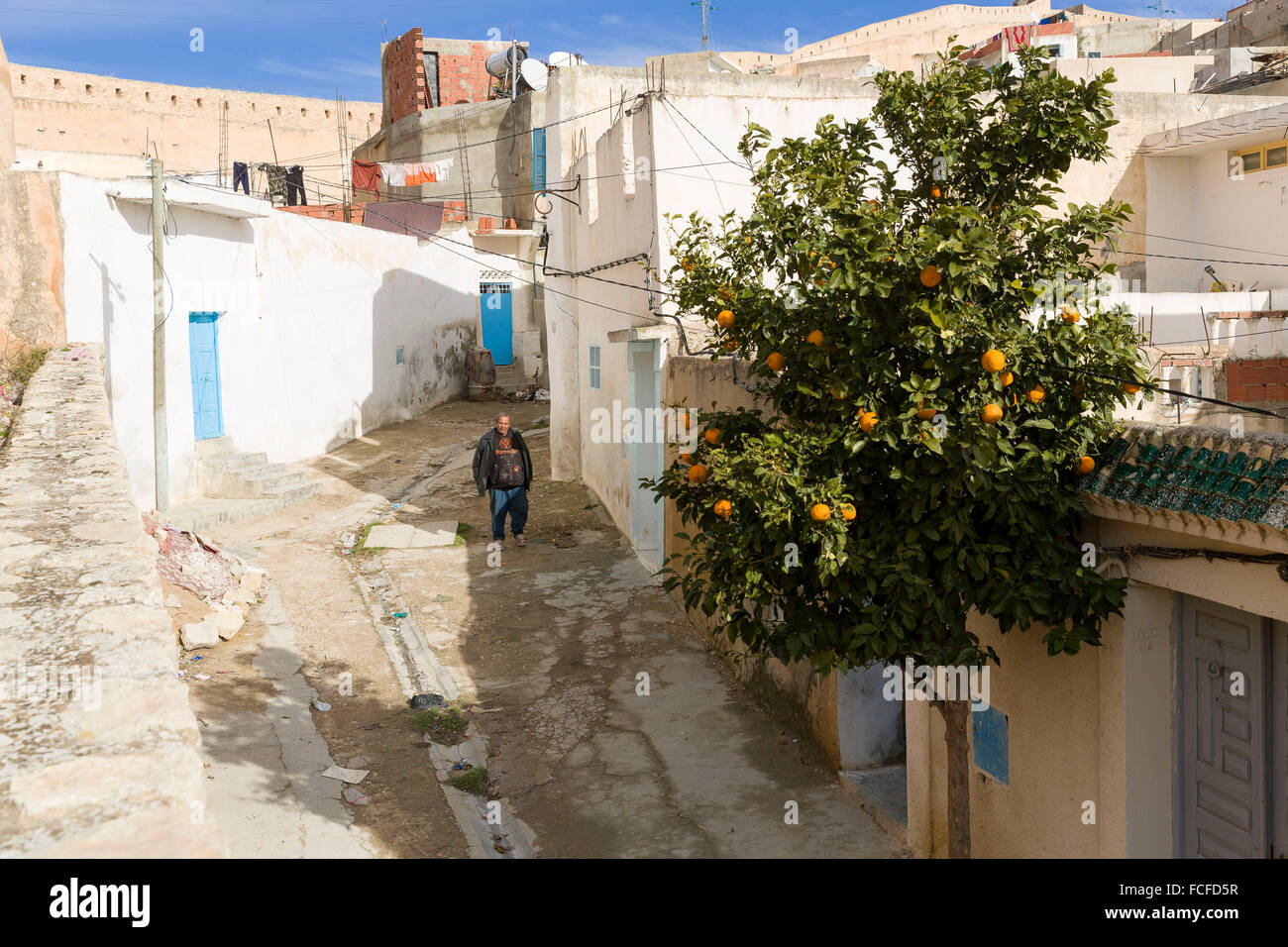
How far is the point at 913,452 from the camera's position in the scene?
13.7 ft

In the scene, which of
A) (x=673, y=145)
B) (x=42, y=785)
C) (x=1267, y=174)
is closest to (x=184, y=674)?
(x=42, y=785)

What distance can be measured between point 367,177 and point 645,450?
55.4 feet

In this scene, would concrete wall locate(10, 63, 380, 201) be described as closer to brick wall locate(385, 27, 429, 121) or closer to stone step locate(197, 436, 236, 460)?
brick wall locate(385, 27, 429, 121)

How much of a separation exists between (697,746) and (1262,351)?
28.3 feet

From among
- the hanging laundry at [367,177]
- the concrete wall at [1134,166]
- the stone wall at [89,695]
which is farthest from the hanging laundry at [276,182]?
the stone wall at [89,695]

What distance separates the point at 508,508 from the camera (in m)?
12.5

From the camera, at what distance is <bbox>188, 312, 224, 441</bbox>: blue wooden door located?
44.8 ft

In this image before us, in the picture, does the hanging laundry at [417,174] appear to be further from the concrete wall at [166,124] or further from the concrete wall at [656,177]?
the concrete wall at [656,177]

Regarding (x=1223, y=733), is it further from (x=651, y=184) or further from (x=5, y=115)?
(x=5, y=115)

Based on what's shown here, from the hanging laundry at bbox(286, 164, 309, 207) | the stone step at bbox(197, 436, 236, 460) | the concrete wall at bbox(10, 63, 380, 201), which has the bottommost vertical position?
the stone step at bbox(197, 436, 236, 460)

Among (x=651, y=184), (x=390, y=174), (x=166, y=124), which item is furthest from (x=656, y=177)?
(x=166, y=124)

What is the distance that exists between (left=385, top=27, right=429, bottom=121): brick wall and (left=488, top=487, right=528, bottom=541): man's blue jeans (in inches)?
786

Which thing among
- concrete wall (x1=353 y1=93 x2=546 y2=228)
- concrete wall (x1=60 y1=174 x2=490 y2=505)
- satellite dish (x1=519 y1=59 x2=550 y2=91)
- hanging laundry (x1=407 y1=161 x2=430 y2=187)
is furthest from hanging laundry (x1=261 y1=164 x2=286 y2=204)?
concrete wall (x1=353 y1=93 x2=546 y2=228)

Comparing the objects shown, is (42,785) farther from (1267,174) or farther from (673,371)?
(1267,174)
